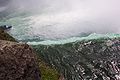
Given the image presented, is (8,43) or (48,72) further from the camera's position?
(48,72)

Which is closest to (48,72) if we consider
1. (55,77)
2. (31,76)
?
(55,77)

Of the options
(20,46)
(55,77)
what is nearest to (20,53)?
(20,46)

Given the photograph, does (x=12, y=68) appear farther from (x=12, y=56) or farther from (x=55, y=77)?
(x=55, y=77)

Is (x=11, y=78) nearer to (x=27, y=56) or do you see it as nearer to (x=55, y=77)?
(x=27, y=56)

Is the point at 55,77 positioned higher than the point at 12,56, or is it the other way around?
the point at 12,56

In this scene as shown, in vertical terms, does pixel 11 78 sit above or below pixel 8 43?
below

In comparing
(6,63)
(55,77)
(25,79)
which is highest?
(6,63)
